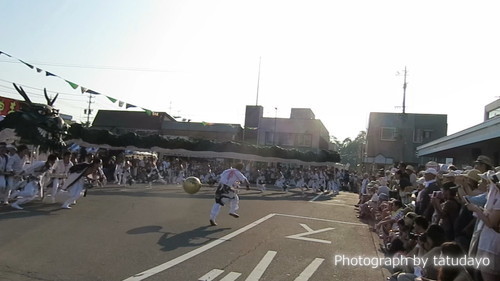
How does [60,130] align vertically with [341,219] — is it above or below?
above

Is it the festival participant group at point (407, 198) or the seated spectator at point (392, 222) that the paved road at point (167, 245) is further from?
the festival participant group at point (407, 198)

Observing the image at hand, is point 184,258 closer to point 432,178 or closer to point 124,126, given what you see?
point 432,178

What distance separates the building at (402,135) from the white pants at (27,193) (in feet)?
124

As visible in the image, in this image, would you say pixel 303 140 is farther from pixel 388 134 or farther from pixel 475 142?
pixel 475 142

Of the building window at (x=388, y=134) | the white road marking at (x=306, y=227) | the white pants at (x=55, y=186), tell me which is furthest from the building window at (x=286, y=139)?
the white pants at (x=55, y=186)

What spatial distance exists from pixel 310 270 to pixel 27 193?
29.1ft

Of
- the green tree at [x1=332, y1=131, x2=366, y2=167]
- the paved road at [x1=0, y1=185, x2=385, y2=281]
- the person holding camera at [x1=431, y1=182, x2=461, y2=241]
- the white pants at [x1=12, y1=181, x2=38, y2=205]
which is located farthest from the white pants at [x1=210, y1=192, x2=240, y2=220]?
the green tree at [x1=332, y1=131, x2=366, y2=167]

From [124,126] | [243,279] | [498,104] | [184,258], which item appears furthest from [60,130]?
[124,126]

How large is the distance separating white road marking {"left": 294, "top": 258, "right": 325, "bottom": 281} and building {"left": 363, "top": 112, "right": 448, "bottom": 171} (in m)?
38.8

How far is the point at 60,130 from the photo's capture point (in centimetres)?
1511

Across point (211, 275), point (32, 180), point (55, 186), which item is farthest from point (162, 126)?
point (211, 275)

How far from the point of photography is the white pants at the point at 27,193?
1237cm

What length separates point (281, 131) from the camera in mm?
54938

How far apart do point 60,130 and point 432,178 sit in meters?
12.0
